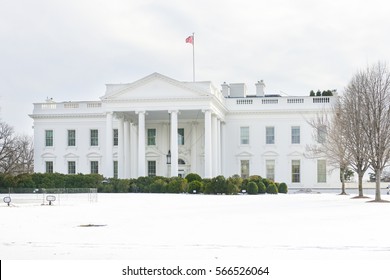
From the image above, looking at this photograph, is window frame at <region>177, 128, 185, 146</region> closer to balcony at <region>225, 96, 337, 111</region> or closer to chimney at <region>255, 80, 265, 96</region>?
balcony at <region>225, 96, 337, 111</region>

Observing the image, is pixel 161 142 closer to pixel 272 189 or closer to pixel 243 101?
pixel 243 101

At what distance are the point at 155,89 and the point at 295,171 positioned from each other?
60.0 feet

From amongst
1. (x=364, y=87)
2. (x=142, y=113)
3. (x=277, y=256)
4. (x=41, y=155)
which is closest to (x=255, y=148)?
(x=142, y=113)

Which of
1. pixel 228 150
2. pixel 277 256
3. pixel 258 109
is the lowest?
pixel 277 256

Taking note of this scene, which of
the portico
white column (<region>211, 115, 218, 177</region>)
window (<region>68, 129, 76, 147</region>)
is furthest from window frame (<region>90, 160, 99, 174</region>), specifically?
white column (<region>211, 115, 218, 177</region>)

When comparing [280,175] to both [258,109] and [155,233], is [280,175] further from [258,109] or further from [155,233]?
[155,233]

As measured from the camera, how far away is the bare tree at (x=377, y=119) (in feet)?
113

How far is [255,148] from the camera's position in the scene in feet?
211

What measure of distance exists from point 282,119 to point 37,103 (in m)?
26.9

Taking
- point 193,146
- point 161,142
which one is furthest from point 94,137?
point 193,146

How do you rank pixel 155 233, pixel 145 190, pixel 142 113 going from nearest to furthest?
pixel 155 233
pixel 145 190
pixel 142 113

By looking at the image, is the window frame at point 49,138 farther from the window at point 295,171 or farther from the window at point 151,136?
the window at point 295,171

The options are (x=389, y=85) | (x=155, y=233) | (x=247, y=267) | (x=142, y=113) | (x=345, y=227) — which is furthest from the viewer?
(x=142, y=113)

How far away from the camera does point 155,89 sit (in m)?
55.7
